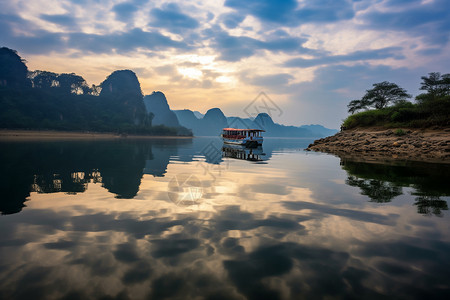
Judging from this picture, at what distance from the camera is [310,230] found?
4.58 metres

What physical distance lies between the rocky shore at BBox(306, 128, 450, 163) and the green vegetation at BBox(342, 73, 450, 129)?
2490 mm

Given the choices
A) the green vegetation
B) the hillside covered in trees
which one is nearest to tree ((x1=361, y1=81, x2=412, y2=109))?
the green vegetation

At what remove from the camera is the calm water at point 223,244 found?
2799mm

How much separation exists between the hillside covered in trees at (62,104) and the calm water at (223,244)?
9573 cm

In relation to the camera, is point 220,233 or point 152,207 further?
point 152,207

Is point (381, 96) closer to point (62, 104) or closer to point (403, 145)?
point (403, 145)

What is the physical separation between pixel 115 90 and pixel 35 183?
566ft

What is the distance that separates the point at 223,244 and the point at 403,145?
25.5m

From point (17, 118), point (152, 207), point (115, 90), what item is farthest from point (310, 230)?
point (115, 90)

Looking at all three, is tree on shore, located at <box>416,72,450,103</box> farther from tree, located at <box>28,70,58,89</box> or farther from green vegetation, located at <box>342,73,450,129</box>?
tree, located at <box>28,70,58,89</box>

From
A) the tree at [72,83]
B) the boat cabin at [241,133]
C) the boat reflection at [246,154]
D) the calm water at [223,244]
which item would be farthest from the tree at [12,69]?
the calm water at [223,244]

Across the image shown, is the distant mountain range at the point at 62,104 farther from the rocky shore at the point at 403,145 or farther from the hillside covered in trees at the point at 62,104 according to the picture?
the rocky shore at the point at 403,145

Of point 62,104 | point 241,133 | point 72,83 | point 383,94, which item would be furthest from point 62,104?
point 383,94

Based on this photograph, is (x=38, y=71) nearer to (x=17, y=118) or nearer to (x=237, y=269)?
(x=17, y=118)
